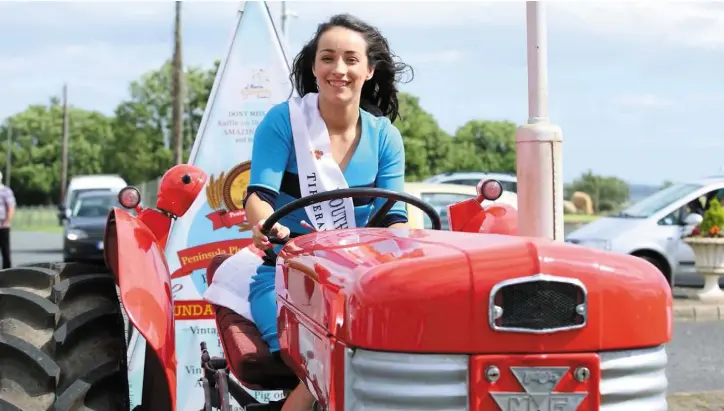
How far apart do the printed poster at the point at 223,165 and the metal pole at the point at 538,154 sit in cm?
169

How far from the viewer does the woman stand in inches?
133

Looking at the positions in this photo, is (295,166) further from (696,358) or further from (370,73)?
(696,358)

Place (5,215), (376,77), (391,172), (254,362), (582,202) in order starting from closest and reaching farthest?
(254,362) < (391,172) < (376,77) < (5,215) < (582,202)

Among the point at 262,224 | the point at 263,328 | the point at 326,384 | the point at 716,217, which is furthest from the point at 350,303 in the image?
the point at 716,217

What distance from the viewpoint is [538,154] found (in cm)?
644

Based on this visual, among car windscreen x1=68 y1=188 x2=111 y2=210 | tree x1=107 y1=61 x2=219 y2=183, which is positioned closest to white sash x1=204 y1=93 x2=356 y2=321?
car windscreen x1=68 y1=188 x2=111 y2=210

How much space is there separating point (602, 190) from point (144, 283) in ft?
176

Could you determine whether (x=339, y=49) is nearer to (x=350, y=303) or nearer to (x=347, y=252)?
(x=347, y=252)

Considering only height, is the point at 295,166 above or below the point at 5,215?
above

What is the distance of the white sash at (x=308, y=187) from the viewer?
11.0ft

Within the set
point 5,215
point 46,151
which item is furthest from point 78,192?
point 46,151

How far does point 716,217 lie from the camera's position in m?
12.5

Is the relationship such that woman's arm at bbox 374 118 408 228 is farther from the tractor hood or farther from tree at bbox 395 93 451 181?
tree at bbox 395 93 451 181

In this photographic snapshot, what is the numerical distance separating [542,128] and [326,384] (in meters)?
4.37
